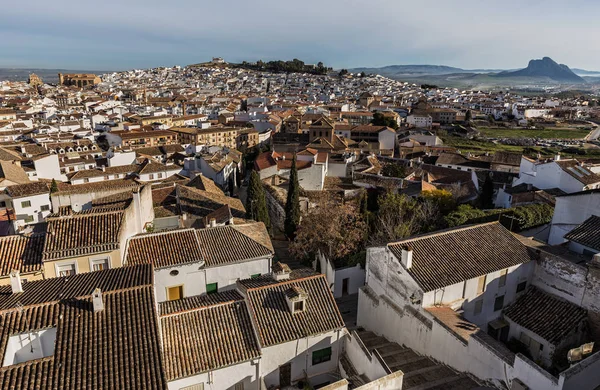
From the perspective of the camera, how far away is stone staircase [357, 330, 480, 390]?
49.1 feet

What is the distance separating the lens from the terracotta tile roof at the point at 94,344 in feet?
33.1

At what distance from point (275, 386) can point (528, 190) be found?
29.4 meters

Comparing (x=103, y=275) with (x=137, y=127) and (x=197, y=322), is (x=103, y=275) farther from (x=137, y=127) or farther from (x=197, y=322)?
(x=137, y=127)

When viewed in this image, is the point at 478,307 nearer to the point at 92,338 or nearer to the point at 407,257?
the point at 407,257

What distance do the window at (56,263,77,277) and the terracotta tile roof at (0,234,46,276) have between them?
72 cm

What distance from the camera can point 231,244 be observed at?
2186 cm

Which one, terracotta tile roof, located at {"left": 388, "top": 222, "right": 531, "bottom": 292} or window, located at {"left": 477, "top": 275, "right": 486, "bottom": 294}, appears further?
window, located at {"left": 477, "top": 275, "right": 486, "bottom": 294}

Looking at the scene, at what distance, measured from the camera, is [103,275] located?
15.2 metres

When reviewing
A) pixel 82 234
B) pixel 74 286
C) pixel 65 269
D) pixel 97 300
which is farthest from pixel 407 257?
pixel 65 269

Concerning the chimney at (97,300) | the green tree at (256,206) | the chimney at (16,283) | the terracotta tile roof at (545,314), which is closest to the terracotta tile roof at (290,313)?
the chimney at (97,300)

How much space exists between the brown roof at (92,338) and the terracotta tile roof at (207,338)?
2.09 meters

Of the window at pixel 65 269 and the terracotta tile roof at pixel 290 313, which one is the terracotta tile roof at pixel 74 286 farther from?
the terracotta tile roof at pixel 290 313

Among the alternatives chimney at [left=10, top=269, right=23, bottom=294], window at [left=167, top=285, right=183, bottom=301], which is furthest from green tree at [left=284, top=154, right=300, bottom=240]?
chimney at [left=10, top=269, right=23, bottom=294]

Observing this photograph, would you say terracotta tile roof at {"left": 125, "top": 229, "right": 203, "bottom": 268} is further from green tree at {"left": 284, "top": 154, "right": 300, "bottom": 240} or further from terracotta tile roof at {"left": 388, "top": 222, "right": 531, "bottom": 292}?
green tree at {"left": 284, "top": 154, "right": 300, "bottom": 240}
